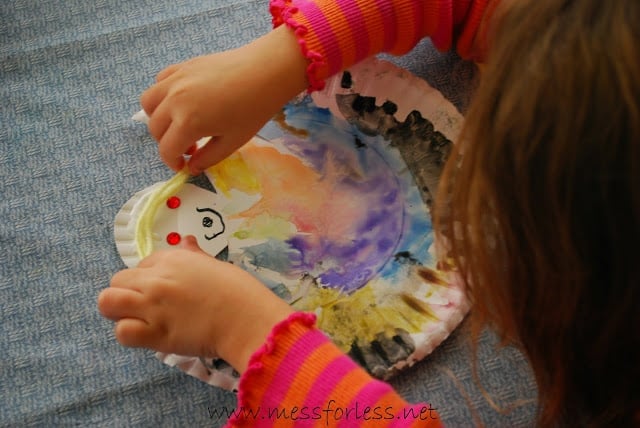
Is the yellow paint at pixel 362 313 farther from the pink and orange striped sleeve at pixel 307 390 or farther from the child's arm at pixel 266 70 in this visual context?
the child's arm at pixel 266 70

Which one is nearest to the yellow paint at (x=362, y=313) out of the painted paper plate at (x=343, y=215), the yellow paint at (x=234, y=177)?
the painted paper plate at (x=343, y=215)

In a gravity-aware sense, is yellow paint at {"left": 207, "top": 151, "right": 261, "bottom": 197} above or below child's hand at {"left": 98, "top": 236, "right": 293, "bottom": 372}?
above

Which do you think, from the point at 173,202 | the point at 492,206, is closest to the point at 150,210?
the point at 173,202

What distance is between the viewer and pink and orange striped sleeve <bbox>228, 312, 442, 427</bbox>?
456mm

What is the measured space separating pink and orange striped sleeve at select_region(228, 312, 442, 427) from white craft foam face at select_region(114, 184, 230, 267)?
116mm

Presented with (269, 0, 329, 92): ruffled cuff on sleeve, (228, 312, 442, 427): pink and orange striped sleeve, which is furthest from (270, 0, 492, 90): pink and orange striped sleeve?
(228, 312, 442, 427): pink and orange striped sleeve

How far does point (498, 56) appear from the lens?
1.12ft

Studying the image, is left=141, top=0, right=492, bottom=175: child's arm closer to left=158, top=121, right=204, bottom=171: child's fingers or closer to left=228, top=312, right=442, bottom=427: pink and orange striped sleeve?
left=158, top=121, right=204, bottom=171: child's fingers

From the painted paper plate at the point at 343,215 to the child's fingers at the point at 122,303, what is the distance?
50 millimetres

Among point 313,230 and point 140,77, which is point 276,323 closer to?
point 313,230

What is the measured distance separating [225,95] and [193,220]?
0.36 ft

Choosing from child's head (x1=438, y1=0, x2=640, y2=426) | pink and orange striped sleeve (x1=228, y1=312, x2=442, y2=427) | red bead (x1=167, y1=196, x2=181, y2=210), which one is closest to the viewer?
child's head (x1=438, y1=0, x2=640, y2=426)

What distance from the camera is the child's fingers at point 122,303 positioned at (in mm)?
493

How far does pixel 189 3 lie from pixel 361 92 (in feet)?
0.73
